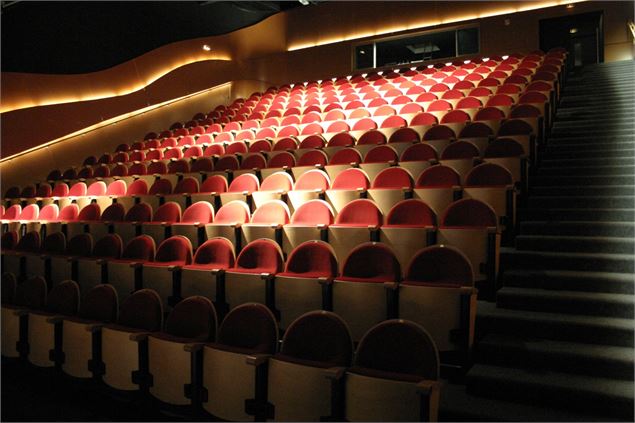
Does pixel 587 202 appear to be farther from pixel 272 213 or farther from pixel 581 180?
pixel 272 213

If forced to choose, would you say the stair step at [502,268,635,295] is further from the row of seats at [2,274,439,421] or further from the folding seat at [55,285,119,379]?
the folding seat at [55,285,119,379]

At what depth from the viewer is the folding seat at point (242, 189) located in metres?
1.11

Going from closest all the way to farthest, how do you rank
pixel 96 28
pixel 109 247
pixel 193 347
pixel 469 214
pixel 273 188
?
pixel 193 347 → pixel 469 214 → pixel 109 247 → pixel 273 188 → pixel 96 28

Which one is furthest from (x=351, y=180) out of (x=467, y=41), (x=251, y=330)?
(x=467, y=41)

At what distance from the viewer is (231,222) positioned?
102 centimetres

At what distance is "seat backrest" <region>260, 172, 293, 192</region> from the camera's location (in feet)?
3.68

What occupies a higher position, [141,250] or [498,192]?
[498,192]

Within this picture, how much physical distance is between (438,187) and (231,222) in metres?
0.42

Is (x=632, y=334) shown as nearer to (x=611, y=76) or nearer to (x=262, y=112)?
(x=611, y=76)

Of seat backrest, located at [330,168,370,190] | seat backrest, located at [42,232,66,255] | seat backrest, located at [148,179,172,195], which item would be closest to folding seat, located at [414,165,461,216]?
seat backrest, located at [330,168,370,190]

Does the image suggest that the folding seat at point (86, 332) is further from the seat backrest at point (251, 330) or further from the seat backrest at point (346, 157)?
the seat backrest at point (346, 157)

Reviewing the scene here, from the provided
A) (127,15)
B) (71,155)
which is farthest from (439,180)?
(127,15)

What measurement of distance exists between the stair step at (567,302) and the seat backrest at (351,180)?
40 centimetres

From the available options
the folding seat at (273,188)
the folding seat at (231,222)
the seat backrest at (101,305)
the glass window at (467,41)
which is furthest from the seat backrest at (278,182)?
the glass window at (467,41)
